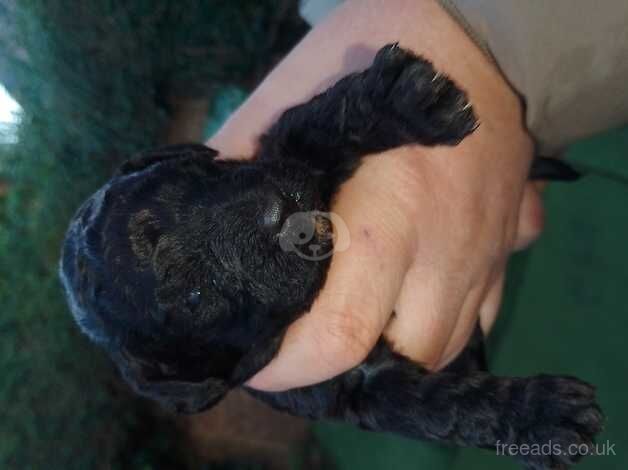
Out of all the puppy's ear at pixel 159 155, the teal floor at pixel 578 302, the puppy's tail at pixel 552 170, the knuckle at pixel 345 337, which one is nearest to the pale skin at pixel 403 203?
the knuckle at pixel 345 337

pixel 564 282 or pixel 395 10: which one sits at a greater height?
pixel 395 10

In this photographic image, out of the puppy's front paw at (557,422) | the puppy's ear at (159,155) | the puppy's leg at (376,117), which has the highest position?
the puppy's ear at (159,155)

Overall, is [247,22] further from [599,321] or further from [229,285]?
[599,321]

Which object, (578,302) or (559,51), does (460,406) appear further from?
(578,302)

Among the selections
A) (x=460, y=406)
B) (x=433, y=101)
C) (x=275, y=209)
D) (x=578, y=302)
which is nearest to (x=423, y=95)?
(x=433, y=101)

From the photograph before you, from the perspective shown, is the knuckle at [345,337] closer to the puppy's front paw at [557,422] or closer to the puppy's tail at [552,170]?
the puppy's front paw at [557,422]

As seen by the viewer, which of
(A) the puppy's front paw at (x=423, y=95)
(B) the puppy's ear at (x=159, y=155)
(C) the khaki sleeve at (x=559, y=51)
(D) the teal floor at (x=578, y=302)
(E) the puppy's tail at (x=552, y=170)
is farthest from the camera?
(D) the teal floor at (x=578, y=302)

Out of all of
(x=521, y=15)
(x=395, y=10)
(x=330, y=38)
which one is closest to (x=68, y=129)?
(x=330, y=38)
